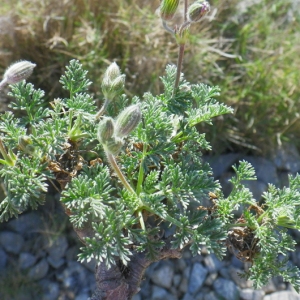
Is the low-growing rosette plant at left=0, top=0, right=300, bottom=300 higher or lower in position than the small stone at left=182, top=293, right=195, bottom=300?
higher

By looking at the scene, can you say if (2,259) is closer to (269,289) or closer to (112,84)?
(269,289)

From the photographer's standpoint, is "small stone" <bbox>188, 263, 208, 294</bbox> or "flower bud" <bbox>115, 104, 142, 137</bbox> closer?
"flower bud" <bbox>115, 104, 142, 137</bbox>

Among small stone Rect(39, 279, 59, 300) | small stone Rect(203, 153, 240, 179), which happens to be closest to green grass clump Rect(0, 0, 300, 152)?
small stone Rect(203, 153, 240, 179)

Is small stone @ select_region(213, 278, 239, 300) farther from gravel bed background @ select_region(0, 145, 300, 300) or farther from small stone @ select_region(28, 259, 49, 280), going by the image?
small stone @ select_region(28, 259, 49, 280)

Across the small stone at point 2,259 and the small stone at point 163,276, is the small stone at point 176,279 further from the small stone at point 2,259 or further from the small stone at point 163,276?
the small stone at point 2,259

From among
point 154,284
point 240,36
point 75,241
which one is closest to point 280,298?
point 154,284

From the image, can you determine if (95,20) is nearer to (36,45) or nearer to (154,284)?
(36,45)
